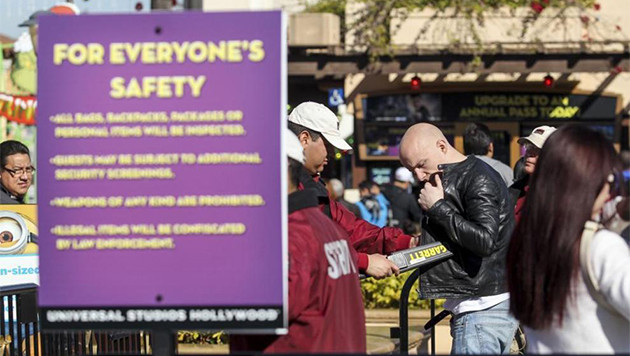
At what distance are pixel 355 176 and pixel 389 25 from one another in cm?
387

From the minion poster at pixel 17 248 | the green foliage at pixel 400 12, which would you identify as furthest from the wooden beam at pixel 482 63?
the minion poster at pixel 17 248

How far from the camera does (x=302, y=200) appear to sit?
162 inches

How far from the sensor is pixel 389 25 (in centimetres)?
2153

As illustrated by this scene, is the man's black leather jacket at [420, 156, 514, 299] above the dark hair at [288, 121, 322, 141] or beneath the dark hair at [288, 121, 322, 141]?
beneath

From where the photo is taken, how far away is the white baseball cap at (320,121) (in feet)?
19.2

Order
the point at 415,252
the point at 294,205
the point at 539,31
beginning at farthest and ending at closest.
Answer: the point at 539,31 < the point at 415,252 < the point at 294,205

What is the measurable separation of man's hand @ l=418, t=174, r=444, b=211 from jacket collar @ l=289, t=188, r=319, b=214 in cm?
174

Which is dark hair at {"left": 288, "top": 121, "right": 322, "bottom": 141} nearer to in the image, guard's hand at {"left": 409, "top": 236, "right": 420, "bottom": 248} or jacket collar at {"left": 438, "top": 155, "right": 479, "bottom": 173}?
jacket collar at {"left": 438, "top": 155, "right": 479, "bottom": 173}

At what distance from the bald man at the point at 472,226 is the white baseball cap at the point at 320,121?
37 cm

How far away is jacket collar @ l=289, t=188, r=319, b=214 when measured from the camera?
13.4ft

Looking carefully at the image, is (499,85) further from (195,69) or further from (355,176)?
(195,69)

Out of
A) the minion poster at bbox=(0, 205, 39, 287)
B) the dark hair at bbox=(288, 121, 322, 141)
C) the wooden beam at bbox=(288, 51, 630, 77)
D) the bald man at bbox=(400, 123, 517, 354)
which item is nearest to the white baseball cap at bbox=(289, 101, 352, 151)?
the dark hair at bbox=(288, 121, 322, 141)

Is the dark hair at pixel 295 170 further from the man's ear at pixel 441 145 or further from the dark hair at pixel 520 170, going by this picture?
the dark hair at pixel 520 170

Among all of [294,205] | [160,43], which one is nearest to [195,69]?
[160,43]
